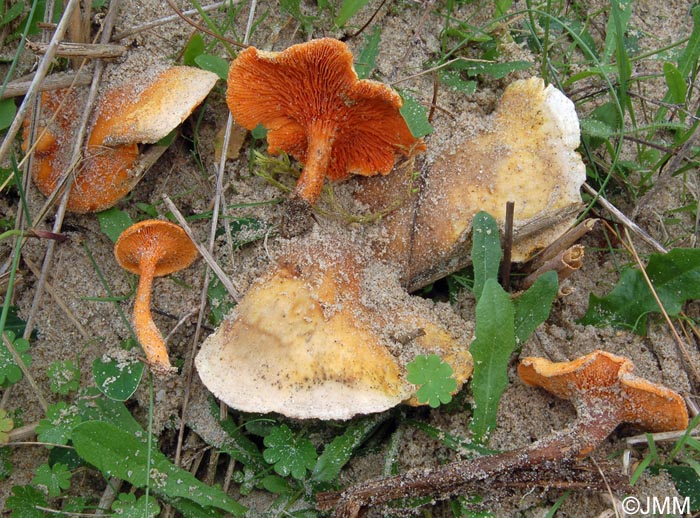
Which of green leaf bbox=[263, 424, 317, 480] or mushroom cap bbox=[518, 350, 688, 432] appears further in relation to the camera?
green leaf bbox=[263, 424, 317, 480]

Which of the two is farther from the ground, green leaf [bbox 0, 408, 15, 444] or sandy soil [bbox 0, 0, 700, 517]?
sandy soil [bbox 0, 0, 700, 517]

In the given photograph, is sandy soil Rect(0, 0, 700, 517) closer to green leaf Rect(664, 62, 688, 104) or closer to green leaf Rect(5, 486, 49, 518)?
green leaf Rect(5, 486, 49, 518)

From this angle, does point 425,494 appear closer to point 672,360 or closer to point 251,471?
point 251,471

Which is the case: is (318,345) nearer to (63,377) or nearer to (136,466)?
(136,466)

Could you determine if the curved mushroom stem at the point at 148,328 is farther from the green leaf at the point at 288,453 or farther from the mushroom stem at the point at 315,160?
the mushroom stem at the point at 315,160

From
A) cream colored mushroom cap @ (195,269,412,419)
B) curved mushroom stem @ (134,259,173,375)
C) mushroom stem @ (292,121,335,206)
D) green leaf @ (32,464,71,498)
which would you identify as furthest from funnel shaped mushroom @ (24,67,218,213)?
green leaf @ (32,464,71,498)

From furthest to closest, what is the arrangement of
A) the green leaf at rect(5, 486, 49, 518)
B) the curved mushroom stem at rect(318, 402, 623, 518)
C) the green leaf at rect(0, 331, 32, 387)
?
the green leaf at rect(0, 331, 32, 387) < the green leaf at rect(5, 486, 49, 518) < the curved mushroom stem at rect(318, 402, 623, 518)
